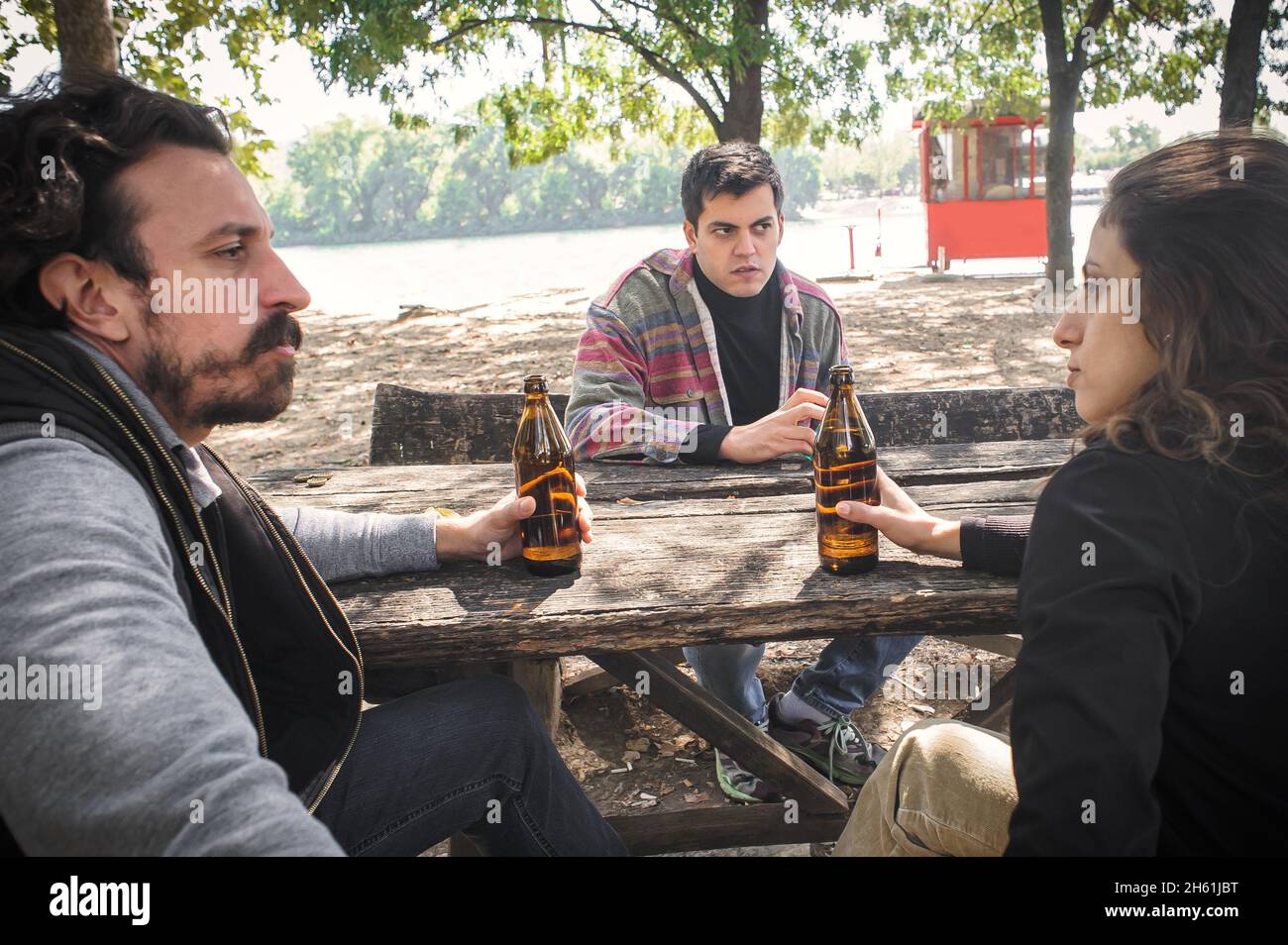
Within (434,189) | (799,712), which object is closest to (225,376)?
(799,712)

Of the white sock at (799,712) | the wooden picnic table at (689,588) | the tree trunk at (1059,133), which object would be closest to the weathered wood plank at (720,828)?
the wooden picnic table at (689,588)

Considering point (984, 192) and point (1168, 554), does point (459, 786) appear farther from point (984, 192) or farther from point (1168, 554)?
point (984, 192)

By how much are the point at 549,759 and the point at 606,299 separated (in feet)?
6.19

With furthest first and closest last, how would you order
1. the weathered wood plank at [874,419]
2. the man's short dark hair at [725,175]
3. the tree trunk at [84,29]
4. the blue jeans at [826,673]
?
the tree trunk at [84,29]
the weathered wood plank at [874,419]
the man's short dark hair at [725,175]
the blue jeans at [826,673]

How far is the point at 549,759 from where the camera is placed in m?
2.05

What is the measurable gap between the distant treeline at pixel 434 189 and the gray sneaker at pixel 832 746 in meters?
83.2

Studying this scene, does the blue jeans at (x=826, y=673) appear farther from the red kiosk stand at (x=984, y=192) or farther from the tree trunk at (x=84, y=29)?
the red kiosk stand at (x=984, y=192)

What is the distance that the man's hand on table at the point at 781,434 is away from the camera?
2.84m

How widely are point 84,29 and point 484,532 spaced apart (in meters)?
6.49

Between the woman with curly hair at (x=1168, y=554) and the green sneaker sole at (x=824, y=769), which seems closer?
the woman with curly hair at (x=1168, y=554)

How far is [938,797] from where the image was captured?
1644 mm

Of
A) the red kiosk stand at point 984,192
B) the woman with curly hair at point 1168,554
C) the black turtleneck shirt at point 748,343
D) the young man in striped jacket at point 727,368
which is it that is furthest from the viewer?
the red kiosk stand at point 984,192
